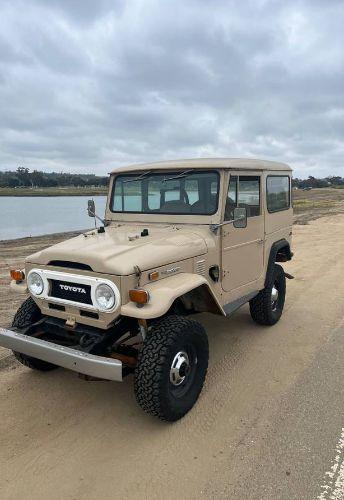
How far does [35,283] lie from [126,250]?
964mm

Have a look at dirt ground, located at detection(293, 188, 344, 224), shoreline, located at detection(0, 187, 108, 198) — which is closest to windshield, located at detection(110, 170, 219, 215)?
dirt ground, located at detection(293, 188, 344, 224)

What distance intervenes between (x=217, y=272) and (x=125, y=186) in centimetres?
158

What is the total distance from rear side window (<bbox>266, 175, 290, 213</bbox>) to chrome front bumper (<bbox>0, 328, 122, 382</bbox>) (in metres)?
3.25

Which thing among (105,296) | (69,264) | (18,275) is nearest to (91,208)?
(18,275)

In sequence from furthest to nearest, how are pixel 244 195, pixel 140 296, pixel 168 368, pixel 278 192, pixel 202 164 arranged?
pixel 278 192, pixel 244 195, pixel 202 164, pixel 168 368, pixel 140 296

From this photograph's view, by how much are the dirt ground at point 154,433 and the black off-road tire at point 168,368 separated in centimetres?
19

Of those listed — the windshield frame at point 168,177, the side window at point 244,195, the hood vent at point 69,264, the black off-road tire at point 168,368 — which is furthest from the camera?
the side window at point 244,195

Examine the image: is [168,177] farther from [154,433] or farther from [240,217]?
[154,433]

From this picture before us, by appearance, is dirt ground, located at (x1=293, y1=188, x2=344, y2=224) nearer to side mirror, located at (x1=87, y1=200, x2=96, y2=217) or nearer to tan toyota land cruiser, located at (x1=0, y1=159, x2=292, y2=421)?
tan toyota land cruiser, located at (x1=0, y1=159, x2=292, y2=421)

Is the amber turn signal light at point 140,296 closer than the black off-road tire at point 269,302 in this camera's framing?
Yes

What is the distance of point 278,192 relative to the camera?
19.6ft

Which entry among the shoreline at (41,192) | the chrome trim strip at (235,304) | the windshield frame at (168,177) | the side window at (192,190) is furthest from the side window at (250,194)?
the shoreline at (41,192)

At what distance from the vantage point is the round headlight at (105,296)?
3482mm

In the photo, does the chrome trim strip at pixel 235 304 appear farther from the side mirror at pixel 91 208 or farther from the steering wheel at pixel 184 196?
the side mirror at pixel 91 208
